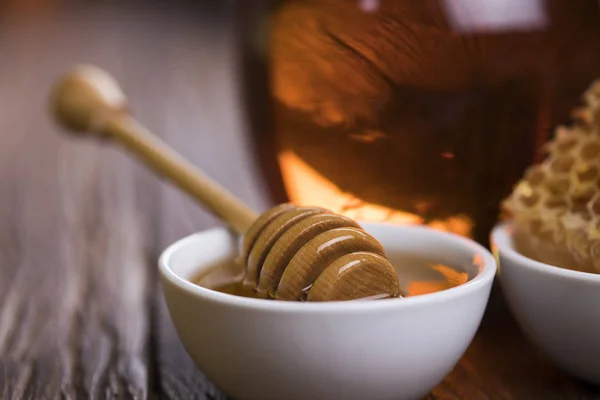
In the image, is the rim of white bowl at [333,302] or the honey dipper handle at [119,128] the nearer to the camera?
the rim of white bowl at [333,302]

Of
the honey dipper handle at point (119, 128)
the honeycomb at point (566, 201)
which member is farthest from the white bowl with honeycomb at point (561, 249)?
the honey dipper handle at point (119, 128)

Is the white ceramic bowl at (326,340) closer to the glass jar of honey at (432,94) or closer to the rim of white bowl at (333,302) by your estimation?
the rim of white bowl at (333,302)

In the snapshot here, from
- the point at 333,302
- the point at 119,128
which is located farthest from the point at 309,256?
the point at 119,128

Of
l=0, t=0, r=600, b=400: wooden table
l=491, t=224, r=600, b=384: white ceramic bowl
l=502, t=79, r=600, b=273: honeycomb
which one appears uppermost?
l=502, t=79, r=600, b=273: honeycomb

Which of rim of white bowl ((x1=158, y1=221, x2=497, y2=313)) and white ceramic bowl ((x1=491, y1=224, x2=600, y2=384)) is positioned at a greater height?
rim of white bowl ((x1=158, y1=221, x2=497, y2=313))

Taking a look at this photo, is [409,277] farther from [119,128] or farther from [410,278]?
[119,128]

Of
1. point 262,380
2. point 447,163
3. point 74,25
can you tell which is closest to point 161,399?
point 262,380

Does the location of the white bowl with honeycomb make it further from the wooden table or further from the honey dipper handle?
the honey dipper handle

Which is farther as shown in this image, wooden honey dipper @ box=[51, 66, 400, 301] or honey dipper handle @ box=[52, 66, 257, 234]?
honey dipper handle @ box=[52, 66, 257, 234]

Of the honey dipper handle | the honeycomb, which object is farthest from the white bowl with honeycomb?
the honey dipper handle
